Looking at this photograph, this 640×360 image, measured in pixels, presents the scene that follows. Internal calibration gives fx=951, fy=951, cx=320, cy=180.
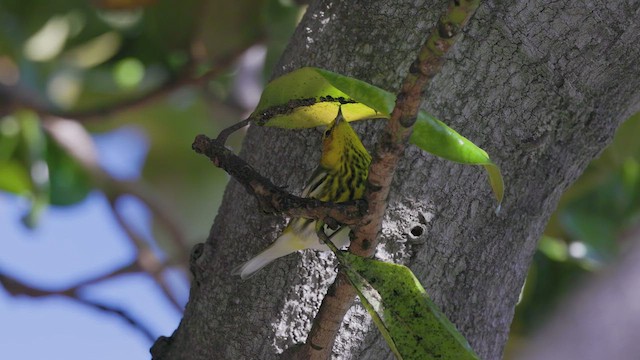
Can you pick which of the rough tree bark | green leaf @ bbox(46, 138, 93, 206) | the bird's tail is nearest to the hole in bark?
the rough tree bark

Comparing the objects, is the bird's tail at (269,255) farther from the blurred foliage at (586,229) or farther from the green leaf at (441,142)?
the blurred foliage at (586,229)

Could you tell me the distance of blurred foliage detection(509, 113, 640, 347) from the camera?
7.36ft

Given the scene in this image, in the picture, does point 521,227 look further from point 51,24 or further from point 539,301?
point 51,24

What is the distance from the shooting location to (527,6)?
43.1 inches

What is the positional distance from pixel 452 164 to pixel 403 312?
31 cm

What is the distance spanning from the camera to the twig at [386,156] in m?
0.69

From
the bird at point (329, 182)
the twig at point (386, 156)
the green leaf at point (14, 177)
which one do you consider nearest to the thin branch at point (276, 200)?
the twig at point (386, 156)

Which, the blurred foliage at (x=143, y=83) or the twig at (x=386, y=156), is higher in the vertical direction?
the blurred foliage at (x=143, y=83)

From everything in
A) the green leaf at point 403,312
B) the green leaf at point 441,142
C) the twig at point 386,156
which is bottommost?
the green leaf at point 403,312

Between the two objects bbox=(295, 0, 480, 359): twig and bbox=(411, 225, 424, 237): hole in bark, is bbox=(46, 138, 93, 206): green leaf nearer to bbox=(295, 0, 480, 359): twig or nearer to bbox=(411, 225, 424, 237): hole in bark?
bbox=(411, 225, 424, 237): hole in bark

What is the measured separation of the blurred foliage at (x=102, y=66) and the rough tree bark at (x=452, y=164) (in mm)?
1321

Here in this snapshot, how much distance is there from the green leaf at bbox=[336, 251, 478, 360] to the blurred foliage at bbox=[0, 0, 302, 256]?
5.40 feet

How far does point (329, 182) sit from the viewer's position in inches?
51.1

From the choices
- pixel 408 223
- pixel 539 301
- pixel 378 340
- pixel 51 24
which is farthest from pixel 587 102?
pixel 51 24
